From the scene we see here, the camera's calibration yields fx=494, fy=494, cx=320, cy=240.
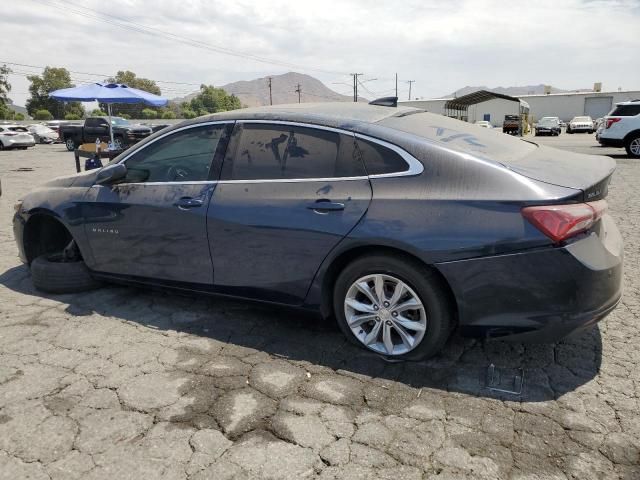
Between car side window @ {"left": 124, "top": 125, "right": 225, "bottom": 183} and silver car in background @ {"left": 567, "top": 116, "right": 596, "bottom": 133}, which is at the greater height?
car side window @ {"left": 124, "top": 125, "right": 225, "bottom": 183}

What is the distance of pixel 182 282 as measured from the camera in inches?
146

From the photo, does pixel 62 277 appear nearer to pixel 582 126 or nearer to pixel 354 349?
pixel 354 349

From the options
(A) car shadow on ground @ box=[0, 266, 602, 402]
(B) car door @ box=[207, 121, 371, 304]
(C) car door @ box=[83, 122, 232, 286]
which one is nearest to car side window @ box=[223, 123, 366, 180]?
(B) car door @ box=[207, 121, 371, 304]

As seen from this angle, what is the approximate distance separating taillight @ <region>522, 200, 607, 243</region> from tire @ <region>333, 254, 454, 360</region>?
24.8 inches

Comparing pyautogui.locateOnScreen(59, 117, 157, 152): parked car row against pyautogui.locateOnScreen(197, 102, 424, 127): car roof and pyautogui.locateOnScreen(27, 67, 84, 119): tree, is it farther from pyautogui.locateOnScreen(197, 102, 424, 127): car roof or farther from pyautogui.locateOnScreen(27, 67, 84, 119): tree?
pyautogui.locateOnScreen(27, 67, 84, 119): tree

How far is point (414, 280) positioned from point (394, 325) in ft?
1.13

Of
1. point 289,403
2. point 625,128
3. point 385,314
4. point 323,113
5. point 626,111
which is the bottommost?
point 289,403

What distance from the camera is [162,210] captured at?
12.0 ft

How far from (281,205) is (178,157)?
110 cm

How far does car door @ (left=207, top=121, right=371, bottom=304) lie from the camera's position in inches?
120

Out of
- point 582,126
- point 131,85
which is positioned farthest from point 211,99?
point 582,126

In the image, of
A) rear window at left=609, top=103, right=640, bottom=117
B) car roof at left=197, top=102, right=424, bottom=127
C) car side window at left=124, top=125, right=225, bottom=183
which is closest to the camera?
car roof at left=197, top=102, right=424, bottom=127

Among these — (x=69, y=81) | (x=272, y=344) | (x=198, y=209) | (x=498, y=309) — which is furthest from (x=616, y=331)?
(x=69, y=81)

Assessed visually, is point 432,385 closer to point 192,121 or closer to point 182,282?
point 182,282
